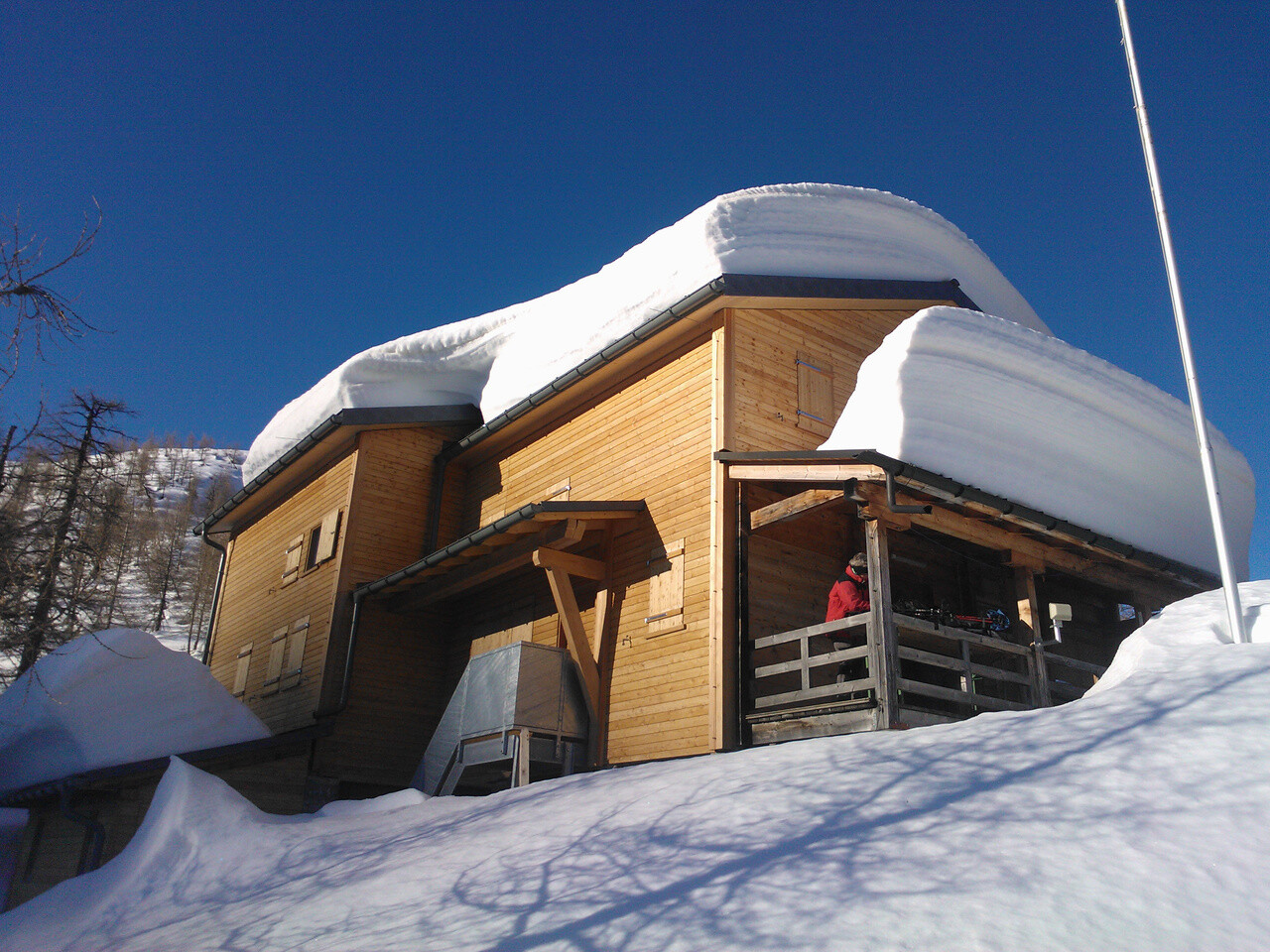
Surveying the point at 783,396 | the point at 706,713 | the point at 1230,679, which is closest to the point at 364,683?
the point at 706,713

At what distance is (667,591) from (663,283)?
14.2 ft

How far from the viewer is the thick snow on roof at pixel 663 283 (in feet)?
43.1

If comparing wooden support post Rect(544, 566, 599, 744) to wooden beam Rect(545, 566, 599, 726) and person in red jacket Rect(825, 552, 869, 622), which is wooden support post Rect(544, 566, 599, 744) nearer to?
wooden beam Rect(545, 566, 599, 726)

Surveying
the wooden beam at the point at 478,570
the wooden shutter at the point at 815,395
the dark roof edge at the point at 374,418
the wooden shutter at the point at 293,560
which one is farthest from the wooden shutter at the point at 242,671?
the wooden shutter at the point at 815,395

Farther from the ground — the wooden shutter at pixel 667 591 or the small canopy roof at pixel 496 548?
the small canopy roof at pixel 496 548

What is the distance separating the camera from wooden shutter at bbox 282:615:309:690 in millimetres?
16297

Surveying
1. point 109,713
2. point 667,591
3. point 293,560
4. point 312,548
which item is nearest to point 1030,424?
point 667,591

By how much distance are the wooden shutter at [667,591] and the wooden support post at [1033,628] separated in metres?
3.80

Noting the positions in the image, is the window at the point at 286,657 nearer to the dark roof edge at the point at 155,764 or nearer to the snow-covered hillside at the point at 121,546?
the dark roof edge at the point at 155,764

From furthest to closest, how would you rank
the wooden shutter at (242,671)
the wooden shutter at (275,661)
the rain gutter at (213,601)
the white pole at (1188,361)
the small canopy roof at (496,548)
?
the rain gutter at (213,601) → the wooden shutter at (242,671) → the wooden shutter at (275,661) → the small canopy roof at (496,548) → the white pole at (1188,361)

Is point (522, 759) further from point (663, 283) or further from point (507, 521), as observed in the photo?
point (663, 283)

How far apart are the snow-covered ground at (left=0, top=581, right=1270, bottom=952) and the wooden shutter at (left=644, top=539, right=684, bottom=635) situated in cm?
263

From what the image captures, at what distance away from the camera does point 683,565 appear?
11727 millimetres

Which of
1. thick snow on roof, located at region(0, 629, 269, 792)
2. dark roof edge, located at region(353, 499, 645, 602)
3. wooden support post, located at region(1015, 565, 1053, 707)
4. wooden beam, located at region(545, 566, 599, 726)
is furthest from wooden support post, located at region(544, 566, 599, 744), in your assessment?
thick snow on roof, located at region(0, 629, 269, 792)
